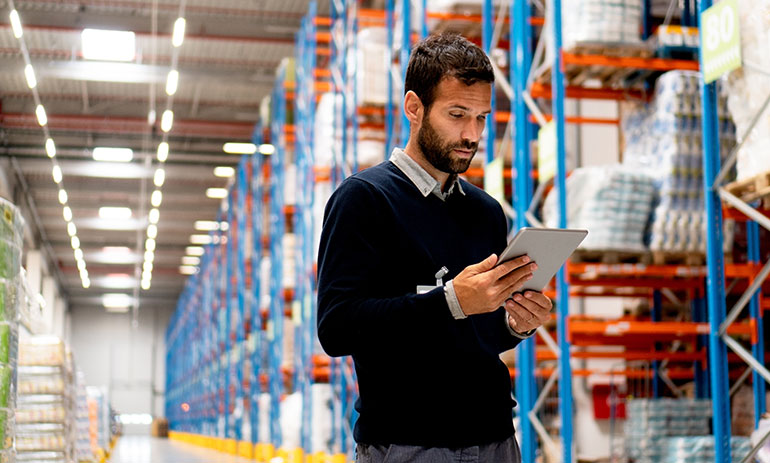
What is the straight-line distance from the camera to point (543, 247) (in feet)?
7.81

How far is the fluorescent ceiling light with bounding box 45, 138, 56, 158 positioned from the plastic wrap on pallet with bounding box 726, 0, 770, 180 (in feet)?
68.1

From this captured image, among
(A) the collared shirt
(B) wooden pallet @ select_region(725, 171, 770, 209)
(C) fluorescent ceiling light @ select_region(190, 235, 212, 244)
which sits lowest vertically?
(A) the collared shirt

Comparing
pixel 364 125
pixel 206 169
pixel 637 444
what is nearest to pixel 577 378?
pixel 364 125

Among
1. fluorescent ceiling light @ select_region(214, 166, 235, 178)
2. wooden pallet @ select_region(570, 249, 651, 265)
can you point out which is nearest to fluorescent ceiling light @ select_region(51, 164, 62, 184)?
fluorescent ceiling light @ select_region(214, 166, 235, 178)

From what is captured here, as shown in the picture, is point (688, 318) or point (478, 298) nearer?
point (478, 298)

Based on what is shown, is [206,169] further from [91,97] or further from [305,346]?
[305,346]

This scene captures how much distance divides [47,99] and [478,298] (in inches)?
944

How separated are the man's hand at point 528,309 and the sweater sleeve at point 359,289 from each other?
0.81 ft

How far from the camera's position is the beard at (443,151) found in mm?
2549

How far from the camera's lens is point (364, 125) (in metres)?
13.1

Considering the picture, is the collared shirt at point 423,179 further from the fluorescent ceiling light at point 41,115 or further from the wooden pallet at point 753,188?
the fluorescent ceiling light at point 41,115

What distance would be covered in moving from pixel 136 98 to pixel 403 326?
2314 centimetres

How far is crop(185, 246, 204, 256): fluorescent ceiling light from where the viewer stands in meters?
42.4

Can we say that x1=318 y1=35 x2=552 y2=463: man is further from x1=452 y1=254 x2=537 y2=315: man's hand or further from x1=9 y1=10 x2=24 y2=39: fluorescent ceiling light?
x1=9 y1=10 x2=24 y2=39: fluorescent ceiling light
